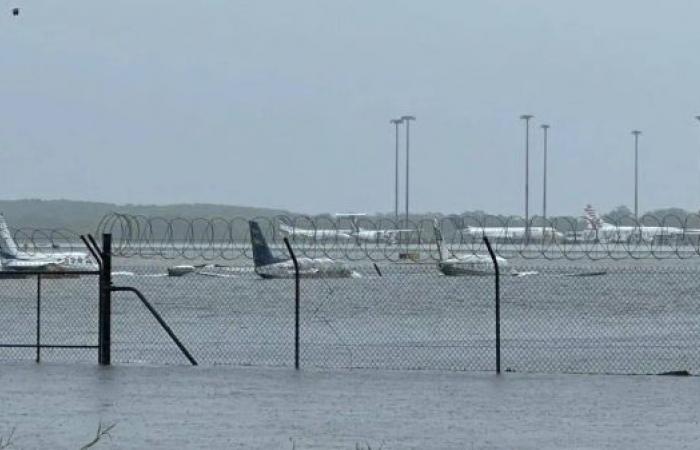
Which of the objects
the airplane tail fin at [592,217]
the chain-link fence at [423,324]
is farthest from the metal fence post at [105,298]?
the airplane tail fin at [592,217]

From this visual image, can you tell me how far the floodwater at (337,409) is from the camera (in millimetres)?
16391

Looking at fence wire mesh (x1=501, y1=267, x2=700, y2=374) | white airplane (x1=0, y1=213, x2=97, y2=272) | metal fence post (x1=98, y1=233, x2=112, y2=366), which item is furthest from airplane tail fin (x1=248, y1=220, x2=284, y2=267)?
metal fence post (x1=98, y1=233, x2=112, y2=366)

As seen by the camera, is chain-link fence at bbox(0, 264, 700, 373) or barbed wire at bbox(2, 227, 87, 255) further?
barbed wire at bbox(2, 227, 87, 255)

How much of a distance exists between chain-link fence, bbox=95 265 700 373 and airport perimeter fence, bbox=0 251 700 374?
0.06 m

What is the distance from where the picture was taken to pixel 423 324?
146ft

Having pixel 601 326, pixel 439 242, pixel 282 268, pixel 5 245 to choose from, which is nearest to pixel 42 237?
pixel 439 242

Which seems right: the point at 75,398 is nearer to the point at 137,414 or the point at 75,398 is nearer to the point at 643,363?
the point at 137,414

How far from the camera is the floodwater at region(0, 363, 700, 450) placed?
16391mm

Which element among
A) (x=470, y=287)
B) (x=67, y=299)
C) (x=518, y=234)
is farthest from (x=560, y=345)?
(x=518, y=234)

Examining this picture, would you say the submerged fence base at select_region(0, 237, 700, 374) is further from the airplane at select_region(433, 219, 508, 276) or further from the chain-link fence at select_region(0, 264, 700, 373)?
A: the airplane at select_region(433, 219, 508, 276)

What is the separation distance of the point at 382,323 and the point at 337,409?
2579cm

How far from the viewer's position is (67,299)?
62906 mm

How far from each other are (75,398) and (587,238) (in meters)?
141

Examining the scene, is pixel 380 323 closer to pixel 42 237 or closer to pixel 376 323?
pixel 376 323
